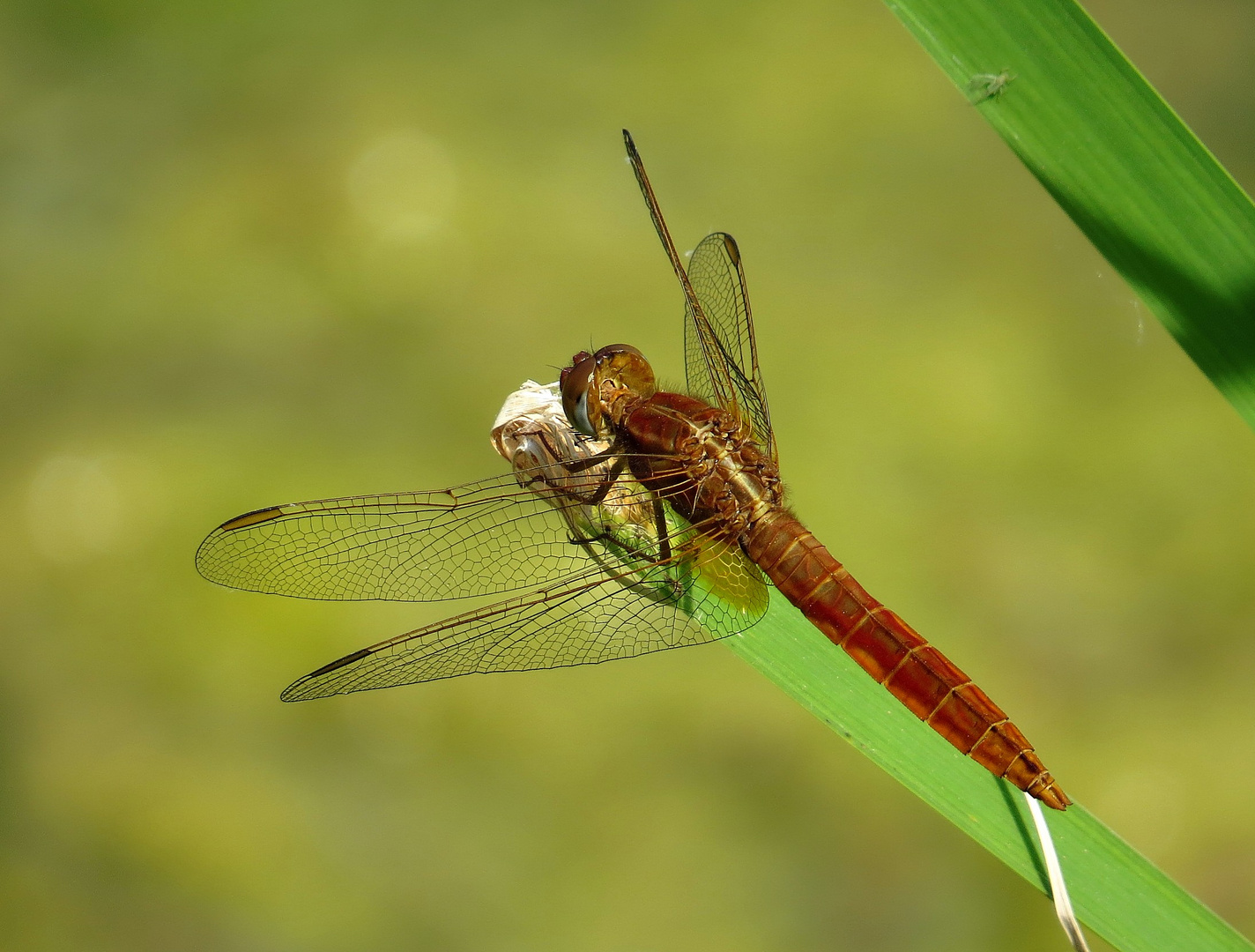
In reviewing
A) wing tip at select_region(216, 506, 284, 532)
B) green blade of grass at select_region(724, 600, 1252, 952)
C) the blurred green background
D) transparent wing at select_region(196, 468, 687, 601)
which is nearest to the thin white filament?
green blade of grass at select_region(724, 600, 1252, 952)

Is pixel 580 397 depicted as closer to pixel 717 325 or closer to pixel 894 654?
pixel 717 325

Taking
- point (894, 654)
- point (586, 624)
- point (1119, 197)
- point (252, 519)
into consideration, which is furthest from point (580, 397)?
point (1119, 197)

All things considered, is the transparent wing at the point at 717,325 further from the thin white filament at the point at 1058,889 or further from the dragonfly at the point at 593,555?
the thin white filament at the point at 1058,889

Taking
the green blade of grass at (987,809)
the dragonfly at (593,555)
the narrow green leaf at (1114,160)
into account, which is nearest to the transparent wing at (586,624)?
the dragonfly at (593,555)

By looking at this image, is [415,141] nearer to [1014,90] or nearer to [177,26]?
[177,26]

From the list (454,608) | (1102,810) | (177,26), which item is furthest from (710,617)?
(177,26)
